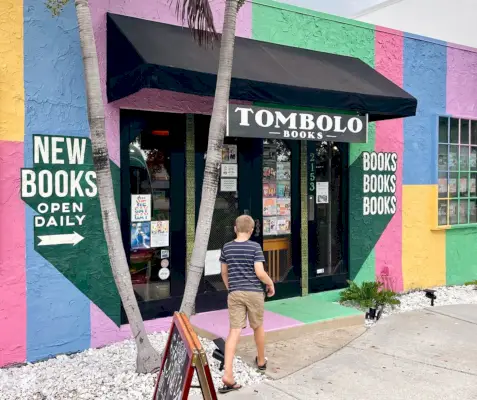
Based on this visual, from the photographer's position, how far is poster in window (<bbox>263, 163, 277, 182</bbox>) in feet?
23.9

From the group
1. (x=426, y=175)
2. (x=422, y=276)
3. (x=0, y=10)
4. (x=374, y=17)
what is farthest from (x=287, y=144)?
(x=374, y=17)

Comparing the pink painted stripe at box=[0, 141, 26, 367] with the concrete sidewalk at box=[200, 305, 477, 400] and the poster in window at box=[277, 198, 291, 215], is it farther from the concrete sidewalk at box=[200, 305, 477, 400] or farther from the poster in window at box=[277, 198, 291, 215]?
the poster in window at box=[277, 198, 291, 215]

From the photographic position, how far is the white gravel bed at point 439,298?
7.71m

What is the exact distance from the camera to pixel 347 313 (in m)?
6.76

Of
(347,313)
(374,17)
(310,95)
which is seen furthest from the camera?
(374,17)

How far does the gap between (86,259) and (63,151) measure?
1.17m

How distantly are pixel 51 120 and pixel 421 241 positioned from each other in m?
6.23

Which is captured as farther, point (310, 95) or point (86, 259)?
point (310, 95)

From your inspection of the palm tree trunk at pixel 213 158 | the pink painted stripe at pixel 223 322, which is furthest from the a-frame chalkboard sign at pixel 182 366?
the pink painted stripe at pixel 223 322

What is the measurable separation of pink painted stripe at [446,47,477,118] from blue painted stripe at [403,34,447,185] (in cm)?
18

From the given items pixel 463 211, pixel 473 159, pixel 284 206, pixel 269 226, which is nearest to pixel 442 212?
pixel 463 211

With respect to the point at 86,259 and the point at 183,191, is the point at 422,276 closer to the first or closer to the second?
the point at 183,191

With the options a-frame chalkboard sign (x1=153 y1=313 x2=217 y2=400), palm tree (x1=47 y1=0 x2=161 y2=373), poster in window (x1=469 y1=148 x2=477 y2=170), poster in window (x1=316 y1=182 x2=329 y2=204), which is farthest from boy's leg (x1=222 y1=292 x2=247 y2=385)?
poster in window (x1=469 y1=148 x2=477 y2=170)

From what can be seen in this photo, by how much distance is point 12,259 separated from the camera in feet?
17.2
